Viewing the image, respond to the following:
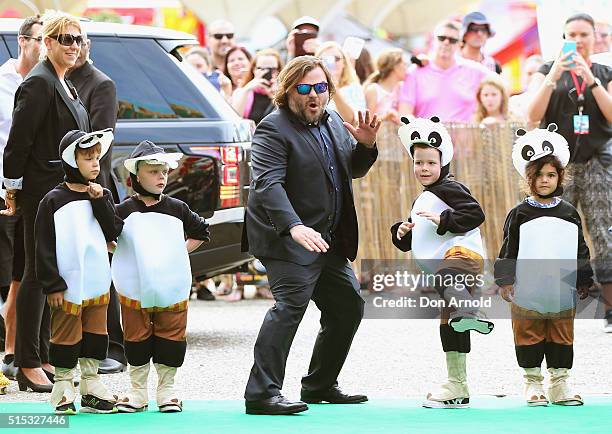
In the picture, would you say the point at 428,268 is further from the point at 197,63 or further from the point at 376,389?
the point at 197,63

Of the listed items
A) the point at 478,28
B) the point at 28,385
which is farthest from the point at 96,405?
the point at 478,28

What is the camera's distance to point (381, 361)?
10617 millimetres

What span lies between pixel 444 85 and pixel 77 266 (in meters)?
6.80

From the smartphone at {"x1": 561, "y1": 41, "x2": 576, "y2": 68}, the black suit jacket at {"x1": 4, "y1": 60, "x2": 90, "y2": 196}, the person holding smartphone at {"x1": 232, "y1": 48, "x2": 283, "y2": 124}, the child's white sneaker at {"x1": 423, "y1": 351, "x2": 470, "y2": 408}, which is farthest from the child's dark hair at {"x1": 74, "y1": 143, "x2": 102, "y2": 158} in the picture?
the person holding smartphone at {"x1": 232, "y1": 48, "x2": 283, "y2": 124}

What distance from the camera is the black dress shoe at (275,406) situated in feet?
27.1

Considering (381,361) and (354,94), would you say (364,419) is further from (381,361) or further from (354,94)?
(354,94)

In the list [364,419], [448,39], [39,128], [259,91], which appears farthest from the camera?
[259,91]

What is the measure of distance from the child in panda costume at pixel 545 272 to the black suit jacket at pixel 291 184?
86 cm

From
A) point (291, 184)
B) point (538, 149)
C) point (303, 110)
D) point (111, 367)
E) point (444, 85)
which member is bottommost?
point (111, 367)

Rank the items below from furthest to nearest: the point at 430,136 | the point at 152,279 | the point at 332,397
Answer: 1. the point at 332,397
2. the point at 430,136
3. the point at 152,279

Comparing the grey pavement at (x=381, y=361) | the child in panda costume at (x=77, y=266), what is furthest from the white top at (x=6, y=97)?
the child in panda costume at (x=77, y=266)

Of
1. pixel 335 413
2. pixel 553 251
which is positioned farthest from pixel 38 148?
pixel 553 251

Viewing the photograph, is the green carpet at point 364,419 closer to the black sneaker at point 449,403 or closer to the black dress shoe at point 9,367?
the black sneaker at point 449,403

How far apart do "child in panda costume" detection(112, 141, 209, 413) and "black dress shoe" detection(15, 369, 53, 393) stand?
3.16 ft
